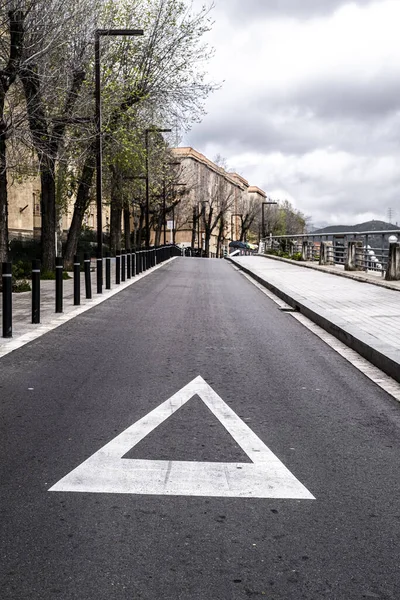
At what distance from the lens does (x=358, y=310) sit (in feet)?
40.9

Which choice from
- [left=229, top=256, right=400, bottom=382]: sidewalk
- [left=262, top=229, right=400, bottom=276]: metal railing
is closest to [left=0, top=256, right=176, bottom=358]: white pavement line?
[left=229, top=256, right=400, bottom=382]: sidewalk

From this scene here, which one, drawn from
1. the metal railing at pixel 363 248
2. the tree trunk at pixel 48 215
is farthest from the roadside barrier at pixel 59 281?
the metal railing at pixel 363 248

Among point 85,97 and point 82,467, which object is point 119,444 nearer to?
point 82,467

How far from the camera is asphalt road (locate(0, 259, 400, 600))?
2.91 metres

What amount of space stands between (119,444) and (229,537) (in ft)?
5.24

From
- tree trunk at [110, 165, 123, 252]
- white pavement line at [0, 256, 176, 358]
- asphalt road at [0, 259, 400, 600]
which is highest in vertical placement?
tree trunk at [110, 165, 123, 252]

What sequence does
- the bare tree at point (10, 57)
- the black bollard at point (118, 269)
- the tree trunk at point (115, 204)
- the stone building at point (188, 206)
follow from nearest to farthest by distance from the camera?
the bare tree at point (10, 57)
the black bollard at point (118, 269)
the tree trunk at point (115, 204)
the stone building at point (188, 206)

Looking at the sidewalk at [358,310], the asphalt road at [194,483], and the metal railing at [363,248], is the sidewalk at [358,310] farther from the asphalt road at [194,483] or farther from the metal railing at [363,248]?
the metal railing at [363,248]

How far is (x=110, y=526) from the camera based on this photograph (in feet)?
11.2

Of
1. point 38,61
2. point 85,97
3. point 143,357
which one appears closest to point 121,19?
point 85,97

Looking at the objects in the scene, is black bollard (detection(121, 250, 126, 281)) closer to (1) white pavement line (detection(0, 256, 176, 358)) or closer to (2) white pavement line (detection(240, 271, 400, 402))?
(1) white pavement line (detection(0, 256, 176, 358))

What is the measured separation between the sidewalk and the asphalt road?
40 cm

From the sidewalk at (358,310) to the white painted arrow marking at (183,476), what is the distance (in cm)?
320

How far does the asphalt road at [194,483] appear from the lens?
115 inches
